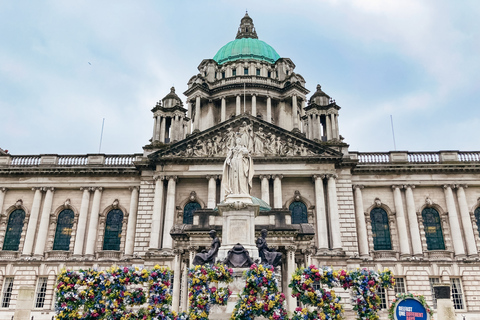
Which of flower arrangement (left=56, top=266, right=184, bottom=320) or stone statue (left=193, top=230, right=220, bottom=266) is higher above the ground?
stone statue (left=193, top=230, right=220, bottom=266)

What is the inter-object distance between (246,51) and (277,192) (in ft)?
93.2

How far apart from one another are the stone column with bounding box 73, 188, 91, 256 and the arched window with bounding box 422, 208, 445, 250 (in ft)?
96.6

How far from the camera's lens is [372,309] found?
12.3m

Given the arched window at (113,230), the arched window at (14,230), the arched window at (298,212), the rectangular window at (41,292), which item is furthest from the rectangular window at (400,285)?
the arched window at (14,230)

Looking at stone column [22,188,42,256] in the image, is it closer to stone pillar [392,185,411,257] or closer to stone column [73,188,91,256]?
stone column [73,188,91,256]

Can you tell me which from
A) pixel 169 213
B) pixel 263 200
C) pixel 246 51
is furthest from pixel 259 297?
pixel 246 51

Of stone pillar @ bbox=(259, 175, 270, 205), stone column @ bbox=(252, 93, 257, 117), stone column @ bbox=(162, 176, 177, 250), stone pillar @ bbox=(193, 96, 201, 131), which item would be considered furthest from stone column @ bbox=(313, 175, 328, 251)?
stone pillar @ bbox=(193, 96, 201, 131)

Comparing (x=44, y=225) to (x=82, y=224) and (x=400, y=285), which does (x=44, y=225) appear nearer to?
(x=82, y=224)

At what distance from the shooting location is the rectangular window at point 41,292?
113ft

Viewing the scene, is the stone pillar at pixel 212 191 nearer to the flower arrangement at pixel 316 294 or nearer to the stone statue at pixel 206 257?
the stone statue at pixel 206 257

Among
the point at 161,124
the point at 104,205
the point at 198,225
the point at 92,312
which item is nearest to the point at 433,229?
the point at 198,225

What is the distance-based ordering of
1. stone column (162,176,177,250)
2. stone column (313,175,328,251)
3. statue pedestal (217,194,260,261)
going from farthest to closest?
1. stone column (162,176,177,250)
2. stone column (313,175,328,251)
3. statue pedestal (217,194,260,261)

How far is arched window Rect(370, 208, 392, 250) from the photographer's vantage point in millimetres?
35531

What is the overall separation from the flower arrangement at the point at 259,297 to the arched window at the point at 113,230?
27.4 m
